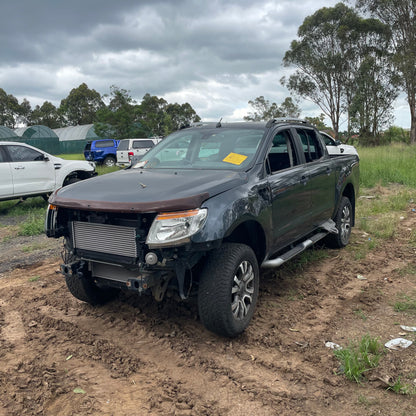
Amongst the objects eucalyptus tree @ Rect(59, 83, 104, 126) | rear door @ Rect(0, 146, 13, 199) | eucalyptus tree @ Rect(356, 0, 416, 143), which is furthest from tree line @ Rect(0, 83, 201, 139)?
eucalyptus tree @ Rect(356, 0, 416, 143)

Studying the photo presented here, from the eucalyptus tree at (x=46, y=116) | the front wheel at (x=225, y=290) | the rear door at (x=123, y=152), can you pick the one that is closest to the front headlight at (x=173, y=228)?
the front wheel at (x=225, y=290)

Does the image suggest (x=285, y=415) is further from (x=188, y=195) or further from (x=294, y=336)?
(x=188, y=195)

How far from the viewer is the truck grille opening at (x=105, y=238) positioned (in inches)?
128

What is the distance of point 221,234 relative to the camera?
319 cm

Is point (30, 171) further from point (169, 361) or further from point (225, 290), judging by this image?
point (225, 290)

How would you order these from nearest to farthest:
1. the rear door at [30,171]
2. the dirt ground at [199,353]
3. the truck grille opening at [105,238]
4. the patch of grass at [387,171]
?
the dirt ground at [199,353] → the truck grille opening at [105,238] → the rear door at [30,171] → the patch of grass at [387,171]

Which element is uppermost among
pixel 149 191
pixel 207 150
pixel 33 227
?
pixel 207 150

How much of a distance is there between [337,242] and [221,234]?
341 centimetres

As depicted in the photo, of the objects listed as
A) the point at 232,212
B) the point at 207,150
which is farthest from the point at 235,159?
the point at 232,212

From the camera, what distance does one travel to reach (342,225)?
6.20 meters

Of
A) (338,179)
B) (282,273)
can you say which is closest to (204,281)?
(282,273)

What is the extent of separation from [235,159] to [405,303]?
225 cm

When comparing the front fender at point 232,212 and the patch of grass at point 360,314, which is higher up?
the front fender at point 232,212

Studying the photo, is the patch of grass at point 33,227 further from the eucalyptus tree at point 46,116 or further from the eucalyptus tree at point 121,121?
the eucalyptus tree at point 46,116
